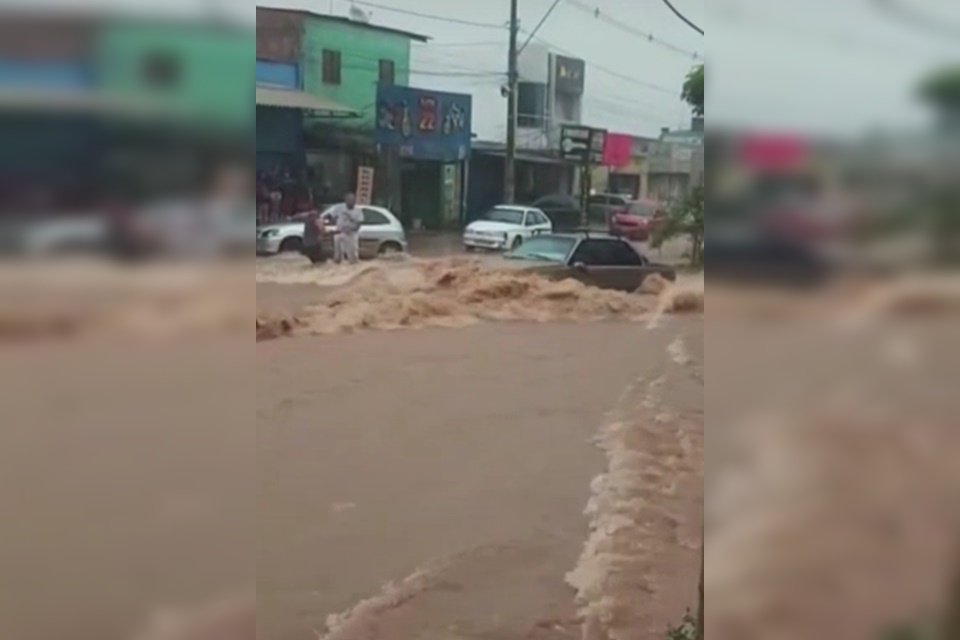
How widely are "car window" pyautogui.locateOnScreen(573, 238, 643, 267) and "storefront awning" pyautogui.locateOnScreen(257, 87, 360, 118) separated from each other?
0.48m

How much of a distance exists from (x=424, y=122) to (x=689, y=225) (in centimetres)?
49

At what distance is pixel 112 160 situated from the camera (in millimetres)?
1413

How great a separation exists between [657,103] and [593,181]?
0.19 meters

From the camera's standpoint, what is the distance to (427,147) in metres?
1.94

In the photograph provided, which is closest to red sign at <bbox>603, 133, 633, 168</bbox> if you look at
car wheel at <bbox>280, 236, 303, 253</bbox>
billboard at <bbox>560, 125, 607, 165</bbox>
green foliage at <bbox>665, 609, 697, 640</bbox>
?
billboard at <bbox>560, 125, 607, 165</bbox>

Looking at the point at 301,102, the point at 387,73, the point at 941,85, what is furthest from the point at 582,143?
the point at 941,85

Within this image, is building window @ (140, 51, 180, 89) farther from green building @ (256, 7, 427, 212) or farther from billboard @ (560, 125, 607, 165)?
billboard @ (560, 125, 607, 165)

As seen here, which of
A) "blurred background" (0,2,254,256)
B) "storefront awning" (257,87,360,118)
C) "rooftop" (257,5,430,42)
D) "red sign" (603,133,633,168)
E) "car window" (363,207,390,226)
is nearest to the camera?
"blurred background" (0,2,254,256)

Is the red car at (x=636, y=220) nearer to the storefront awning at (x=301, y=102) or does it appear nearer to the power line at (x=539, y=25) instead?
the power line at (x=539, y=25)

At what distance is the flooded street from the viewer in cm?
187

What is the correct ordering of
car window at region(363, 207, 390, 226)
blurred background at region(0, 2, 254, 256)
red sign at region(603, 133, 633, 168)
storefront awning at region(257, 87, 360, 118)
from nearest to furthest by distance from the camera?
blurred background at region(0, 2, 254, 256) → storefront awning at region(257, 87, 360, 118) → car window at region(363, 207, 390, 226) → red sign at region(603, 133, 633, 168)

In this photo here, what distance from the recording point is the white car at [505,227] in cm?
200

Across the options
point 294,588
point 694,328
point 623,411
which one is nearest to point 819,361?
point 694,328

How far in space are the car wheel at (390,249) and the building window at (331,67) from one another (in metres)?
0.28
